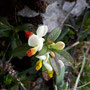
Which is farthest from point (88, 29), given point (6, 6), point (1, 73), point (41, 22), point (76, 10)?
point (1, 73)

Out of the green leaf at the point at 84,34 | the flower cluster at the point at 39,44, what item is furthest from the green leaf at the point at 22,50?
the green leaf at the point at 84,34

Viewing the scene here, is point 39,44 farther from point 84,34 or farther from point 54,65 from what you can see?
point 84,34

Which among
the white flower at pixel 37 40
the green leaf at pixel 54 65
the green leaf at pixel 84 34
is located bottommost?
the green leaf at pixel 84 34

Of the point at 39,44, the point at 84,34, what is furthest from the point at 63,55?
the point at 84,34

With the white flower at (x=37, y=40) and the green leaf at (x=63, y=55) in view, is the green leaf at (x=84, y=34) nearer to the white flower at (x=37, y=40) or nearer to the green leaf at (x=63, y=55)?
the green leaf at (x=63, y=55)

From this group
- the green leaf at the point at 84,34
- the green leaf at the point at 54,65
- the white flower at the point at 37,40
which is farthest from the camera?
the green leaf at the point at 84,34

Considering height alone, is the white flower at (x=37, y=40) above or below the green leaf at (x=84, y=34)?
above

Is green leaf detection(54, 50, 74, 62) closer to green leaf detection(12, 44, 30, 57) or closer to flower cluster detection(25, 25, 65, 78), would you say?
flower cluster detection(25, 25, 65, 78)

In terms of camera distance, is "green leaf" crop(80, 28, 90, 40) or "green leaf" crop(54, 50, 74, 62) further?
"green leaf" crop(80, 28, 90, 40)

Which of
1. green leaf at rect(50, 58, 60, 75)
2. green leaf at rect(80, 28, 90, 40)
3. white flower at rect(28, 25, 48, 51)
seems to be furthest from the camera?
green leaf at rect(80, 28, 90, 40)

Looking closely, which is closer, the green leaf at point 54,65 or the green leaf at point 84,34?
the green leaf at point 54,65

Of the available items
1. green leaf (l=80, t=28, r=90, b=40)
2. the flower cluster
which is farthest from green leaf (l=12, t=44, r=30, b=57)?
green leaf (l=80, t=28, r=90, b=40)

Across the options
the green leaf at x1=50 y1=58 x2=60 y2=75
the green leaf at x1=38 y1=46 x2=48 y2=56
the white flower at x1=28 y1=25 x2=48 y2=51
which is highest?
the white flower at x1=28 y1=25 x2=48 y2=51
